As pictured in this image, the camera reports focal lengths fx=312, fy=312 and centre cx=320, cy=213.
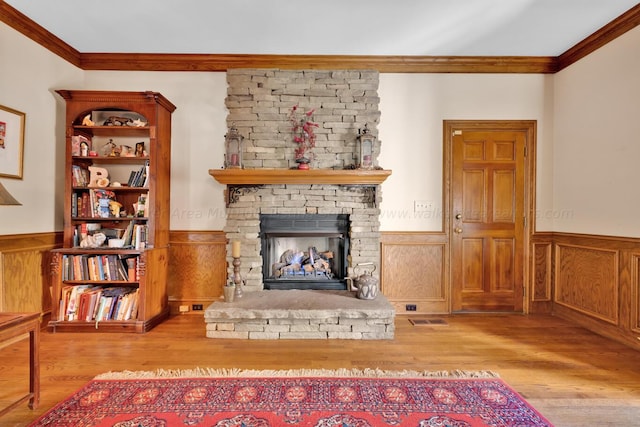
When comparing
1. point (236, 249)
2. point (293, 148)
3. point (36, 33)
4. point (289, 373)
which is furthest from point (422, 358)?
point (36, 33)

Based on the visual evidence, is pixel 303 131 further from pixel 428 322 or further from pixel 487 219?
pixel 428 322

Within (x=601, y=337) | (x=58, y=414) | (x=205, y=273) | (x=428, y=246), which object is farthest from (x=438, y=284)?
(x=58, y=414)

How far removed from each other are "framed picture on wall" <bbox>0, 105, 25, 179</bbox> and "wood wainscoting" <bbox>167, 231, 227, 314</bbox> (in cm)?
141

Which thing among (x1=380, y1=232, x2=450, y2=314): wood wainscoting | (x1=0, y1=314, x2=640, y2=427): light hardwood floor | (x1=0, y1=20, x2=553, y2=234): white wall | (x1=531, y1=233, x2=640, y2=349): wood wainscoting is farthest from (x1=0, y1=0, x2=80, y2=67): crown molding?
(x1=531, y1=233, x2=640, y2=349): wood wainscoting

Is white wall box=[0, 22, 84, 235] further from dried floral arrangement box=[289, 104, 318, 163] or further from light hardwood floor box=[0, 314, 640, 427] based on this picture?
dried floral arrangement box=[289, 104, 318, 163]

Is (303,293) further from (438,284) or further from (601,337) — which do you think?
(601,337)

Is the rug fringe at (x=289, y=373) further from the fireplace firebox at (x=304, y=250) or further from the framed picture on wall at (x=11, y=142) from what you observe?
the framed picture on wall at (x=11, y=142)

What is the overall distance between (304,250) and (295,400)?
1.88m

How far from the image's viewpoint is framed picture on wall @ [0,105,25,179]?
263 cm

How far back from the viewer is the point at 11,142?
8.87 ft

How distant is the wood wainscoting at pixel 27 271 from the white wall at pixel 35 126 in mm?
91

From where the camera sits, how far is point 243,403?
6.11 ft

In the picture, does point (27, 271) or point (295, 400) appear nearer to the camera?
point (295, 400)

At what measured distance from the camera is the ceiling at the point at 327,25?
259 centimetres
